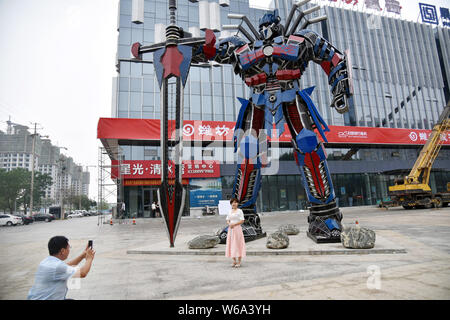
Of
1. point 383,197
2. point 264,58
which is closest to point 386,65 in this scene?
point 383,197

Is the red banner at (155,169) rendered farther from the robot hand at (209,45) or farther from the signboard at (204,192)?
the robot hand at (209,45)

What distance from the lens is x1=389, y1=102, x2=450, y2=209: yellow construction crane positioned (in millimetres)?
16469

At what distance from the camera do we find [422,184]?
54.5 feet

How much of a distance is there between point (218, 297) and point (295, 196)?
2292 centimetres

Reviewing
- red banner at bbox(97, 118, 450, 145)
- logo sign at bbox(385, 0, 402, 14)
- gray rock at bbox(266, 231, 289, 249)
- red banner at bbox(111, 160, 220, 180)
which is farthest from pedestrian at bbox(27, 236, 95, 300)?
logo sign at bbox(385, 0, 402, 14)

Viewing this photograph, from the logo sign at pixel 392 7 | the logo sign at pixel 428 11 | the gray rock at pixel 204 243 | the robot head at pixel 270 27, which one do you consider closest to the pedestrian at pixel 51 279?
the gray rock at pixel 204 243

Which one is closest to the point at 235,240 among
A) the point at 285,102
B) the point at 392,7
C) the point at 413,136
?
the point at 285,102

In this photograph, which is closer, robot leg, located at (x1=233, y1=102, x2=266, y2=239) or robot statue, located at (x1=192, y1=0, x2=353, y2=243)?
robot statue, located at (x1=192, y1=0, x2=353, y2=243)

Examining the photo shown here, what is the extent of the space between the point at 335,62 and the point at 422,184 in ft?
48.3

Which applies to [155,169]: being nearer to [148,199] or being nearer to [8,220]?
[148,199]

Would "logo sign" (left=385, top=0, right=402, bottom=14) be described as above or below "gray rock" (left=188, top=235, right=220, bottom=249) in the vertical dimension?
above

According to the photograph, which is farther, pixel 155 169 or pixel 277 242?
pixel 155 169

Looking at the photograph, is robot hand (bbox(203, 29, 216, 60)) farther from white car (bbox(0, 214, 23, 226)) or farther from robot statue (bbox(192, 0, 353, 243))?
white car (bbox(0, 214, 23, 226))
